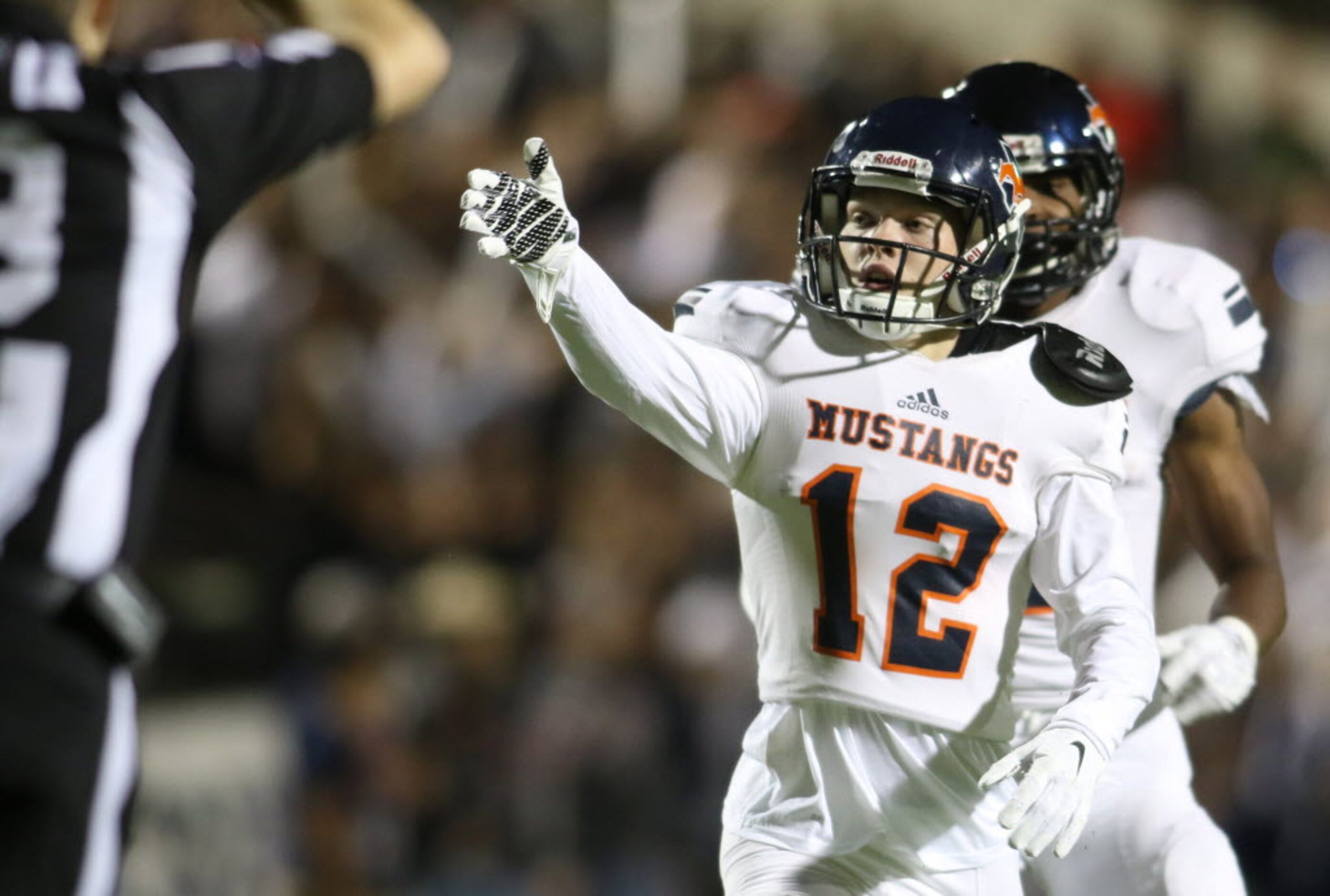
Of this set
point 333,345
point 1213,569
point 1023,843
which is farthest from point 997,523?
point 333,345

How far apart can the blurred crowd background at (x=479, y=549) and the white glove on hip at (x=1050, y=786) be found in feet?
12.6

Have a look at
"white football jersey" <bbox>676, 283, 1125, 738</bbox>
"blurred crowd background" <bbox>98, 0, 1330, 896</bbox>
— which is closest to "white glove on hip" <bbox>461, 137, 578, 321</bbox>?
"white football jersey" <bbox>676, 283, 1125, 738</bbox>

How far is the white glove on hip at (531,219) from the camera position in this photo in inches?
107

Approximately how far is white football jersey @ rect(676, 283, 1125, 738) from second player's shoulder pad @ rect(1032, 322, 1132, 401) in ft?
0.07

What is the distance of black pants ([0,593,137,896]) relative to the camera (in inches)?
85.1

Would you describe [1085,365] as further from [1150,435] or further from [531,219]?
[531,219]

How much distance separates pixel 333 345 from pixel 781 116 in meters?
2.37

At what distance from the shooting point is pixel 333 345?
6.93 m

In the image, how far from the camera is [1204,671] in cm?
354

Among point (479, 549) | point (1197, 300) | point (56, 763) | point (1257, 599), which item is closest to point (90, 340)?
point (56, 763)

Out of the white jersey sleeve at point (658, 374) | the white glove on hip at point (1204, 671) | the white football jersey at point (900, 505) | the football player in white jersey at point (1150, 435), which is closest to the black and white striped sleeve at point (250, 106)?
the white jersey sleeve at point (658, 374)

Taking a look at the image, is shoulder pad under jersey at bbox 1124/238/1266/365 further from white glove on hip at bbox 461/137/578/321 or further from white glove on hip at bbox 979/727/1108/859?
white glove on hip at bbox 461/137/578/321

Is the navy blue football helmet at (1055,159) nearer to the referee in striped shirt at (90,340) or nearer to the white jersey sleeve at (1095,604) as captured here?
the white jersey sleeve at (1095,604)

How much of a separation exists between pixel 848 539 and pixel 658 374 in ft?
1.37
